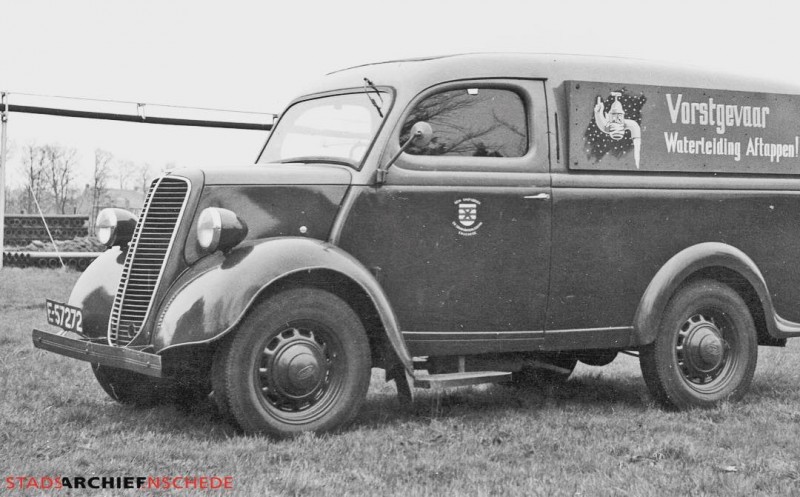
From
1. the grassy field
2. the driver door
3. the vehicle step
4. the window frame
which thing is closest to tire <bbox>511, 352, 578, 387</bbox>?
the grassy field

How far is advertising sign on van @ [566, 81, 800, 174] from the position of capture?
20.7ft

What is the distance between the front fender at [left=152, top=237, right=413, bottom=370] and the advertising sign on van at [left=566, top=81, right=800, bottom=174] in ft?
5.49

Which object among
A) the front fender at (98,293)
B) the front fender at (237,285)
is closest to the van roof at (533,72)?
the front fender at (237,285)

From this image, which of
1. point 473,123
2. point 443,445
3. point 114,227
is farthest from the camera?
point 114,227

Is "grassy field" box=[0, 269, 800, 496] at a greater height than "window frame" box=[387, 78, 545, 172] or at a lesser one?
lesser

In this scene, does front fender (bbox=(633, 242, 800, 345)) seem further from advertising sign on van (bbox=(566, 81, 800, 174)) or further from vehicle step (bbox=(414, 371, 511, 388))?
vehicle step (bbox=(414, 371, 511, 388))

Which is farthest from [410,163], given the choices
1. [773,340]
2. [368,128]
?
[773,340]

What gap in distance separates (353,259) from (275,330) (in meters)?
0.61

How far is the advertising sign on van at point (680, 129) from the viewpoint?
6.32m

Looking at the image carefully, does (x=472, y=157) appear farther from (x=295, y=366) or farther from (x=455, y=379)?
Result: (x=295, y=366)

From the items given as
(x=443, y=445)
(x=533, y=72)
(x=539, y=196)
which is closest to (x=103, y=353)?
(x=443, y=445)

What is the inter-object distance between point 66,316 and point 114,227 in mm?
628

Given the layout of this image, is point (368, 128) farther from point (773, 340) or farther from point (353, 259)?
point (773, 340)

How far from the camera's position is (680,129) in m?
6.61
